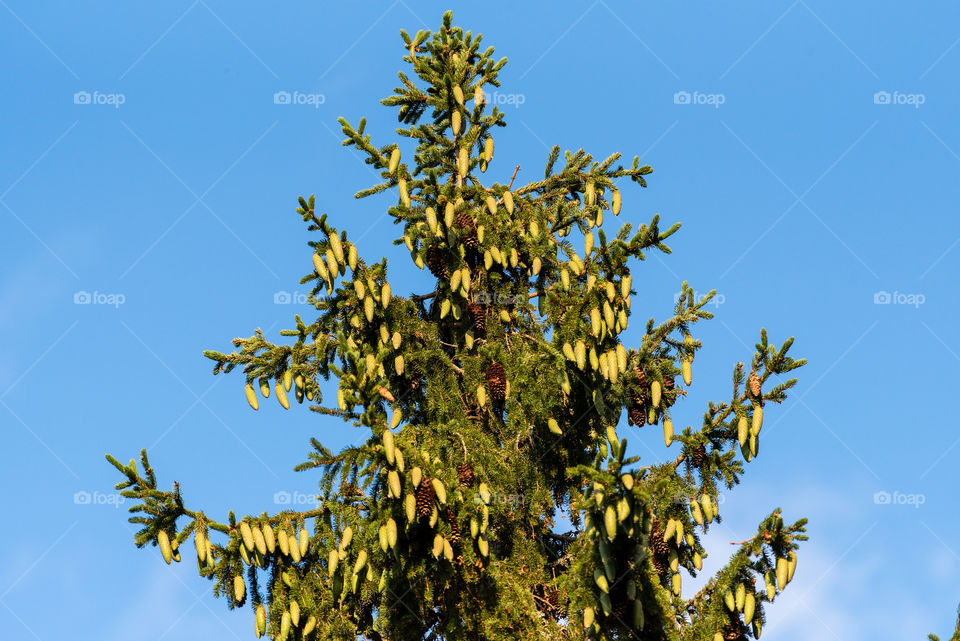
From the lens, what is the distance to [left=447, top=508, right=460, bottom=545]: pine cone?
22.4ft

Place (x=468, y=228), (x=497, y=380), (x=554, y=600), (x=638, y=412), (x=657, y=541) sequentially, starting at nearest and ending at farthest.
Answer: (x=657, y=541) → (x=554, y=600) → (x=638, y=412) → (x=497, y=380) → (x=468, y=228)

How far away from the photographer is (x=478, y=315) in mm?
9016

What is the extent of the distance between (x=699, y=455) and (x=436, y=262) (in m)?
3.15

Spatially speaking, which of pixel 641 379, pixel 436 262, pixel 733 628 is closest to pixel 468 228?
pixel 436 262

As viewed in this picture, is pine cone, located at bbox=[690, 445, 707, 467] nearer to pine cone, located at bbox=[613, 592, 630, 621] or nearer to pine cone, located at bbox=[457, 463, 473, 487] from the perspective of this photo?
pine cone, located at bbox=[613, 592, 630, 621]

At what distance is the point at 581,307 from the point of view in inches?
301

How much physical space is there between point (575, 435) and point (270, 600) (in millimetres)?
3163

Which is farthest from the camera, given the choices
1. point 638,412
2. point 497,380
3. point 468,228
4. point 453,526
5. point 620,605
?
point 468,228

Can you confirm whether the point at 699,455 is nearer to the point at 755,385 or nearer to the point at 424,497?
the point at 755,385

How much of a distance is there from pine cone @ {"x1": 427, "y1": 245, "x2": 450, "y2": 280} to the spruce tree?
0.07ft

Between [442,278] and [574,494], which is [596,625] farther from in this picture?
[442,278]

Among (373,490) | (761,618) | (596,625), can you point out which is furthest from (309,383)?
(761,618)

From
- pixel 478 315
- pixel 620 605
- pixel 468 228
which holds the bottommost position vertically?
pixel 620 605

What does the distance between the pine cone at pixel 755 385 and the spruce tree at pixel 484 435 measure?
0.08 ft
